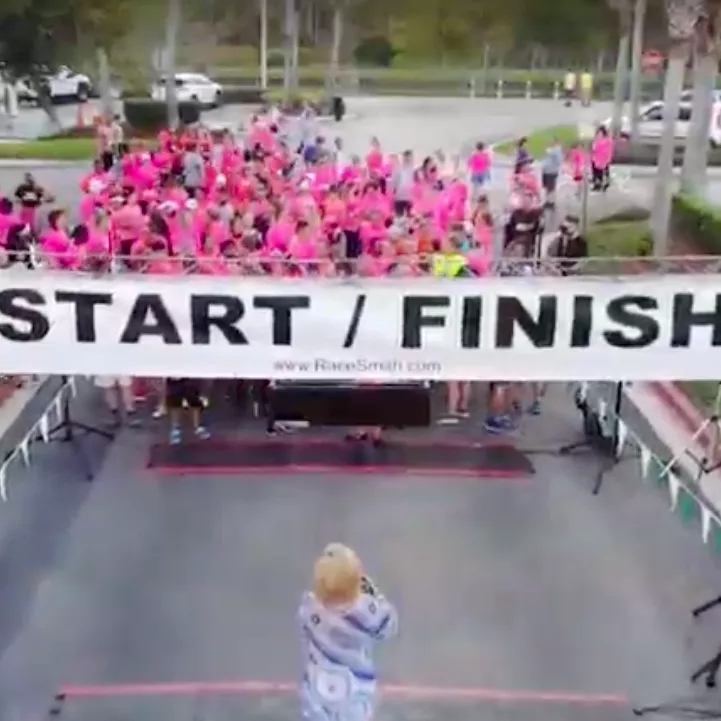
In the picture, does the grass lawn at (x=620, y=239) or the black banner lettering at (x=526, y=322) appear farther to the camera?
the grass lawn at (x=620, y=239)

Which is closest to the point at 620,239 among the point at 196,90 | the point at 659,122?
the point at 659,122

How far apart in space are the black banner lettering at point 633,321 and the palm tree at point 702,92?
12.5m

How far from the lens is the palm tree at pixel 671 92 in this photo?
61.7ft

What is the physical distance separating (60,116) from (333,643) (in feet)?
118

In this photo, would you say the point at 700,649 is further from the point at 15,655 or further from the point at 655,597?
the point at 15,655

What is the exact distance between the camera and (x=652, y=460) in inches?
468

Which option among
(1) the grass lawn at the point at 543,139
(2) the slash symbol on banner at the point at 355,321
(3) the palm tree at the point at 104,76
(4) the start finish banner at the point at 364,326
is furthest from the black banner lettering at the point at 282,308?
(3) the palm tree at the point at 104,76

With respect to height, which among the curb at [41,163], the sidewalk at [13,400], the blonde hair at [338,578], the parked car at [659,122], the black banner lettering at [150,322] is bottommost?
the curb at [41,163]

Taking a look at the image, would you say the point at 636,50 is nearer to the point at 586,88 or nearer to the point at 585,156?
the point at 585,156

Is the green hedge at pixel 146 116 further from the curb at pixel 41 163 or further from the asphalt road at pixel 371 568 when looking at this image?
the asphalt road at pixel 371 568

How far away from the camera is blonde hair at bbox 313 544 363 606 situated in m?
6.32

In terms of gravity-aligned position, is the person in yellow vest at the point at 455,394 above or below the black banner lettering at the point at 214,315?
below

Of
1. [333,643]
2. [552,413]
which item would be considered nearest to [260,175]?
[552,413]

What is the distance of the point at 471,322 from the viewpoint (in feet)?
26.1
